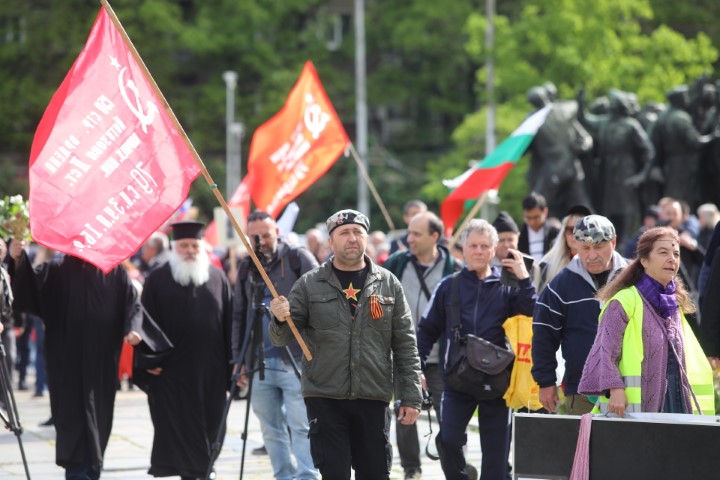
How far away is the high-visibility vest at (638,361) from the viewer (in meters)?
6.68

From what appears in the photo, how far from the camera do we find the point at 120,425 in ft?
47.3

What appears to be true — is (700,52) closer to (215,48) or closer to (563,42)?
(563,42)

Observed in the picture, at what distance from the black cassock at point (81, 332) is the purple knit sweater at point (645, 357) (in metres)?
4.23

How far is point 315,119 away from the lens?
47.4 ft

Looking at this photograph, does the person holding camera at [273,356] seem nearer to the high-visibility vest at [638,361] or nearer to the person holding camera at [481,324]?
the person holding camera at [481,324]

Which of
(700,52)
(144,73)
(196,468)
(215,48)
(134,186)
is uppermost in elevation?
(215,48)

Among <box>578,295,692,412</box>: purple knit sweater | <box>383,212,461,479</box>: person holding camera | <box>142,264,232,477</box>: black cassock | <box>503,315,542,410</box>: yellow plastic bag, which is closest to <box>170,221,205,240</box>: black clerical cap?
<box>142,264,232,477</box>: black cassock

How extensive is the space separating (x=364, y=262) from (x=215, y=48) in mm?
45562

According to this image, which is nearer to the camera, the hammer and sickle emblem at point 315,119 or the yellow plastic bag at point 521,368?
the yellow plastic bag at point 521,368

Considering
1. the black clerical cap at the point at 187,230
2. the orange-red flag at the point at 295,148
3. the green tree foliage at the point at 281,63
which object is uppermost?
the green tree foliage at the point at 281,63

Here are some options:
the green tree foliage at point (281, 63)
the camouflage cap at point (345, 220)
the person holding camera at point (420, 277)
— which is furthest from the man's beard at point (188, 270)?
the green tree foliage at point (281, 63)

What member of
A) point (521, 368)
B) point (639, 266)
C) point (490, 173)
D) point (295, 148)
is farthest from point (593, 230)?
point (295, 148)

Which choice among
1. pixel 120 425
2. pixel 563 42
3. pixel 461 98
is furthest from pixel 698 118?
pixel 461 98

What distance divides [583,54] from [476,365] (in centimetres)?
2847
